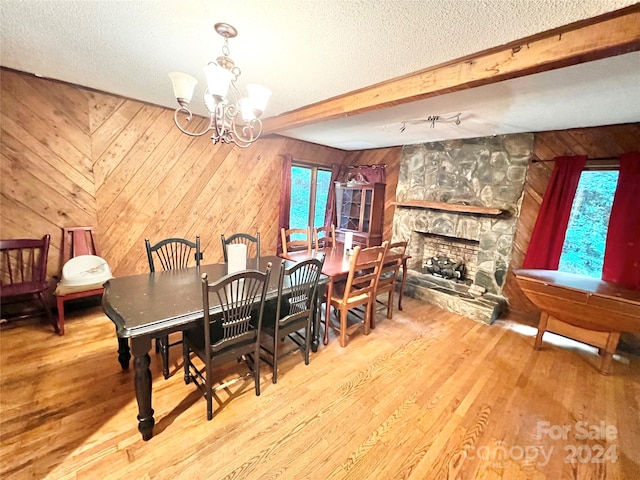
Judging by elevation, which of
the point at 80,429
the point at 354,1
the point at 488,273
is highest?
the point at 354,1

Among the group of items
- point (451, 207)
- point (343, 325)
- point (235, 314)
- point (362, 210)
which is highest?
point (451, 207)

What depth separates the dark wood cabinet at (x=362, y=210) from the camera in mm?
4625

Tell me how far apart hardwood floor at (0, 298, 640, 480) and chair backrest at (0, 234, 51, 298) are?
0.43 metres

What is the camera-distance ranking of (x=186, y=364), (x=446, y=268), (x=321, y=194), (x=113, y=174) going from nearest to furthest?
1. (x=186, y=364)
2. (x=113, y=174)
3. (x=446, y=268)
4. (x=321, y=194)

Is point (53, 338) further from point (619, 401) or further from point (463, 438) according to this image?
point (619, 401)

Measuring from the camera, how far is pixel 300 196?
4812mm

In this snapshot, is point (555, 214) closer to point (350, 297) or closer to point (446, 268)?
point (446, 268)

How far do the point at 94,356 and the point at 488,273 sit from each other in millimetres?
4473

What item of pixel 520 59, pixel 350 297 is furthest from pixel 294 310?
pixel 520 59

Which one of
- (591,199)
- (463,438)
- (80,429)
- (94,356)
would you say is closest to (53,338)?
(94,356)

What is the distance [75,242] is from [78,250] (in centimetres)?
9

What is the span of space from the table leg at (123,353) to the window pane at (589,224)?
4657mm

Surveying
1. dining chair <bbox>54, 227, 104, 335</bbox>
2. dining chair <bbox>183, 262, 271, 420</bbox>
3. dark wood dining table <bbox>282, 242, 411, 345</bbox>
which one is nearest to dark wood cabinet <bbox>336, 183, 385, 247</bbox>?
dark wood dining table <bbox>282, 242, 411, 345</bbox>

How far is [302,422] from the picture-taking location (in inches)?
67.3
